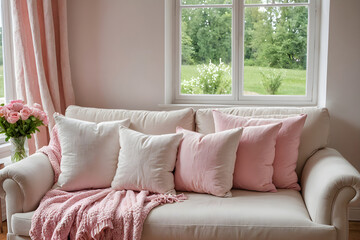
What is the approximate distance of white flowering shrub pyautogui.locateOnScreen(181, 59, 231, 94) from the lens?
3.66 meters

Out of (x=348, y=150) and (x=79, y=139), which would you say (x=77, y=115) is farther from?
(x=348, y=150)

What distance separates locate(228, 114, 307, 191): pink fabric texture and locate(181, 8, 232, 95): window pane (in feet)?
3.44

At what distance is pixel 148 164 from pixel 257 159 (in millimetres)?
666

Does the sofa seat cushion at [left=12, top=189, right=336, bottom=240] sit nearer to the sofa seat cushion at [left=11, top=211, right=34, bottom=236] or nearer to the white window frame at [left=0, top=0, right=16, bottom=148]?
the sofa seat cushion at [left=11, top=211, right=34, bottom=236]

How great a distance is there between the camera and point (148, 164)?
2.60 m

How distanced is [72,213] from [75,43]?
1.71 metres

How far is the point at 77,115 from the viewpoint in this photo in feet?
10.2

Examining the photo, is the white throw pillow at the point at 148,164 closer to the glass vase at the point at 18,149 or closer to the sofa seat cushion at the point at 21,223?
the sofa seat cushion at the point at 21,223

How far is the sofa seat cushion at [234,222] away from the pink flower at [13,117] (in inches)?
42.5

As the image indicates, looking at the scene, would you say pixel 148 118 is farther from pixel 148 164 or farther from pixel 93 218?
pixel 93 218

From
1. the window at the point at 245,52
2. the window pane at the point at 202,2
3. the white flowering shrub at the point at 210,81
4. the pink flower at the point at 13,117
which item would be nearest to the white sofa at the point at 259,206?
the pink flower at the point at 13,117

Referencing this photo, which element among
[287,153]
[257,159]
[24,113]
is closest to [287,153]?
[287,153]

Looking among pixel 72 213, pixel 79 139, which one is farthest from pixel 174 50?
pixel 72 213

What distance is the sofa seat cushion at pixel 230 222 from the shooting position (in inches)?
86.9
